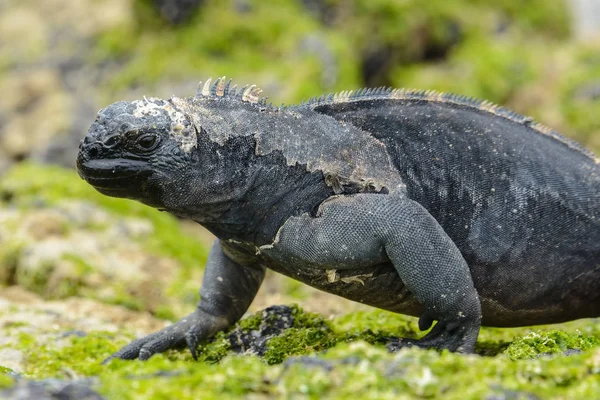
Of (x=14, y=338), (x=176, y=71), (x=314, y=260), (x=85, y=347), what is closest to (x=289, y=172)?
(x=314, y=260)

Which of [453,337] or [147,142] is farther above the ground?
[147,142]

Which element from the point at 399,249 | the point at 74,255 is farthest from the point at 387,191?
the point at 74,255

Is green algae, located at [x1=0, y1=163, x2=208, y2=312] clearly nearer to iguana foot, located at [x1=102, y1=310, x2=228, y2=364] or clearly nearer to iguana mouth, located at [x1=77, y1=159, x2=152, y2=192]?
iguana foot, located at [x1=102, y1=310, x2=228, y2=364]

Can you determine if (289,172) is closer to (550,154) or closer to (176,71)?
(550,154)

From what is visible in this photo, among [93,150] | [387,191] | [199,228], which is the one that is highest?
[199,228]

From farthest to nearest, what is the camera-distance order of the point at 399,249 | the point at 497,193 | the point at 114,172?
1. the point at 497,193
2. the point at 114,172
3. the point at 399,249

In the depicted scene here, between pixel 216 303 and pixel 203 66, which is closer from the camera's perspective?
pixel 216 303

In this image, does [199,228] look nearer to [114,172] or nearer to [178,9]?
[178,9]

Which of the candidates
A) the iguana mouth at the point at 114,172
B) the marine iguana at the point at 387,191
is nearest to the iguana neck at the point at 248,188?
the marine iguana at the point at 387,191
